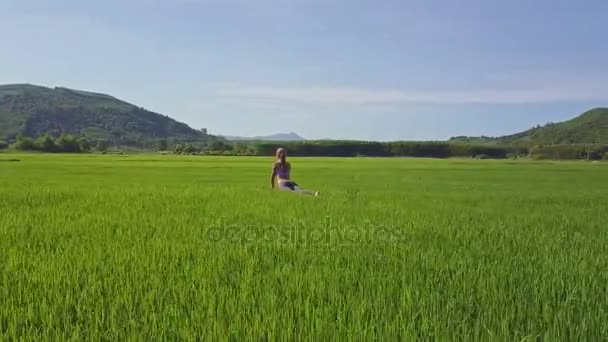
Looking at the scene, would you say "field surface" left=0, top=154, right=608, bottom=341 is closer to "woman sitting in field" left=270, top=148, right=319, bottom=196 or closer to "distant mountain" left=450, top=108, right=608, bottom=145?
"woman sitting in field" left=270, top=148, right=319, bottom=196

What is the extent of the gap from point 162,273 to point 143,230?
270 cm

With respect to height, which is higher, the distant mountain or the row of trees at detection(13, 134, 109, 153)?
the distant mountain

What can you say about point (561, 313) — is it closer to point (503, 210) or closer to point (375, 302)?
point (375, 302)

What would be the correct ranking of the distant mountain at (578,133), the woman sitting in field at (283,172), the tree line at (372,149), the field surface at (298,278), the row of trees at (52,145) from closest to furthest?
the field surface at (298,278)
the woman sitting in field at (283,172)
the row of trees at (52,145)
the tree line at (372,149)
the distant mountain at (578,133)

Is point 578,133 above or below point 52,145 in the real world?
above

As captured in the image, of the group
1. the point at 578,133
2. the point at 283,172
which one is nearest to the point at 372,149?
the point at 578,133

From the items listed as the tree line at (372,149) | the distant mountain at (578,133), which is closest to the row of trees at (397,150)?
the tree line at (372,149)

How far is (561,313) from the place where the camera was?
10.9ft

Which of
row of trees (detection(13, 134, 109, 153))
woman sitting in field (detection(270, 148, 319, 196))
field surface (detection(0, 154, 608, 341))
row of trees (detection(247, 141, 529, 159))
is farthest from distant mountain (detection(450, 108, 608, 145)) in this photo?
field surface (detection(0, 154, 608, 341))

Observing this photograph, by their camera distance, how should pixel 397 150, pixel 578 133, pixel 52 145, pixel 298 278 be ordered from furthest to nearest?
pixel 578 133 < pixel 397 150 < pixel 52 145 < pixel 298 278

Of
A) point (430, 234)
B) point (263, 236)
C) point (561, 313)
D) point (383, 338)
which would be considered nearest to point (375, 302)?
point (383, 338)

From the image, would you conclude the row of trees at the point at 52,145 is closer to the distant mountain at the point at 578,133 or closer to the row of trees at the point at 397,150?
the row of trees at the point at 397,150

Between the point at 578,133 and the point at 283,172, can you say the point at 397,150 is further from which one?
the point at 283,172

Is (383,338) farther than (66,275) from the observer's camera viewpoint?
No
